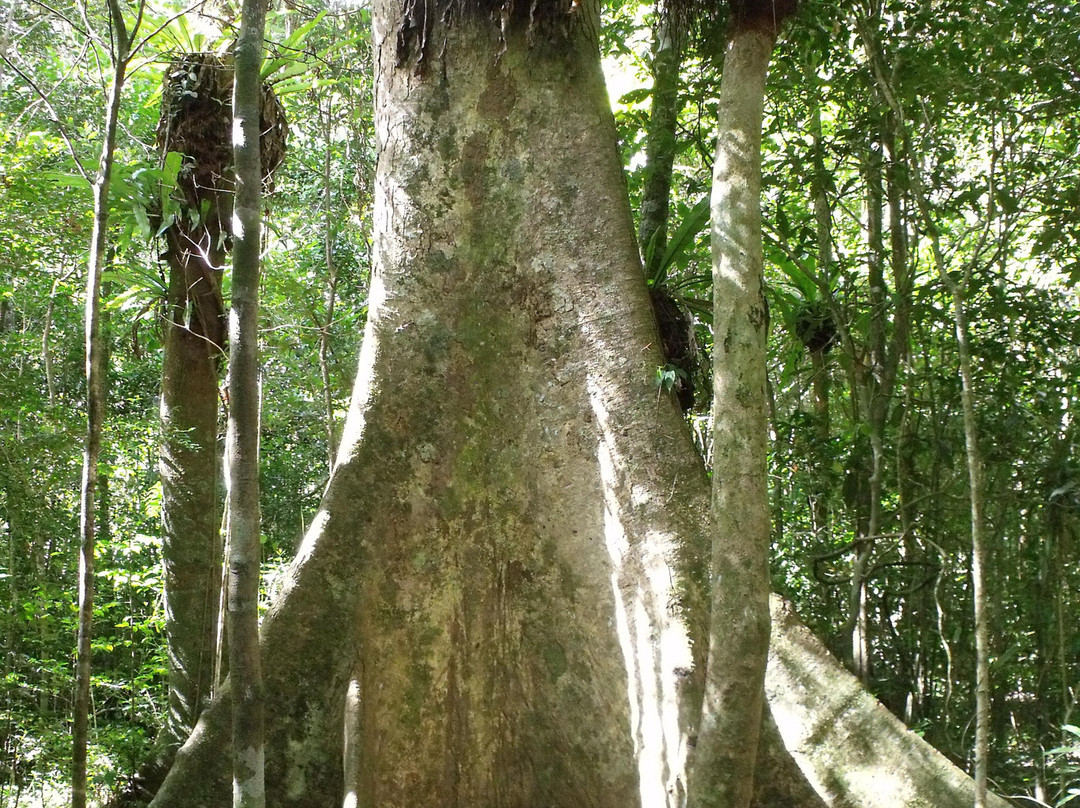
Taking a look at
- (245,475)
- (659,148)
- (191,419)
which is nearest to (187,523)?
(191,419)

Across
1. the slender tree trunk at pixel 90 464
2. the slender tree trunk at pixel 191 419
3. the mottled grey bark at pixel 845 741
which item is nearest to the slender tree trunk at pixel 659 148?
the mottled grey bark at pixel 845 741

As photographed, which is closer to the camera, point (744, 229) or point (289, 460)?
point (744, 229)

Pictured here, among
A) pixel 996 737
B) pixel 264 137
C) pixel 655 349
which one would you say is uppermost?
pixel 264 137

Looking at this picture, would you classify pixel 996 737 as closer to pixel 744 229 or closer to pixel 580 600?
pixel 580 600

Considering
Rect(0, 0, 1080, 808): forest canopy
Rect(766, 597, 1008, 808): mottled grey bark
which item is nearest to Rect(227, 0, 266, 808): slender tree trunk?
Rect(0, 0, 1080, 808): forest canopy

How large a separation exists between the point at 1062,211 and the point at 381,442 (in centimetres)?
422

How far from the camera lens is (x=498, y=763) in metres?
3.87

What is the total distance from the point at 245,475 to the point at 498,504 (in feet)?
4.07

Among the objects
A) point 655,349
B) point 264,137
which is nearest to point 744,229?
point 655,349

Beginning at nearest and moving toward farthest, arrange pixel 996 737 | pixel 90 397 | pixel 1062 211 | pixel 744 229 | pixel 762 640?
1. pixel 762 640
2. pixel 744 229
3. pixel 90 397
4. pixel 1062 211
5. pixel 996 737

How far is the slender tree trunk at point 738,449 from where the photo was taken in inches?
113

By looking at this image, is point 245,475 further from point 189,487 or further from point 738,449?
point 189,487

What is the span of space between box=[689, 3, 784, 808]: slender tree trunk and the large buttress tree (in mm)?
463

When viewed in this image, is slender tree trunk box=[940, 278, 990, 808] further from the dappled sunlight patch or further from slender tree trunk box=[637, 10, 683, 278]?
slender tree trunk box=[637, 10, 683, 278]
